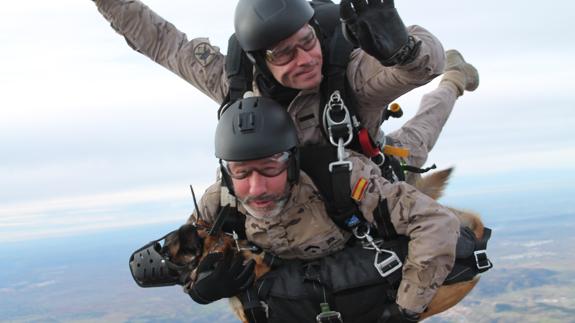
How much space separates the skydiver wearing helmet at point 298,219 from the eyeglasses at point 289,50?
218 mm

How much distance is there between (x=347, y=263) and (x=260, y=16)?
1.22m

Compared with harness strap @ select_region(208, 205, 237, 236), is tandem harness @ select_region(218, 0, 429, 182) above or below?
above

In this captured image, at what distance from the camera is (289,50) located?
9.61 feet

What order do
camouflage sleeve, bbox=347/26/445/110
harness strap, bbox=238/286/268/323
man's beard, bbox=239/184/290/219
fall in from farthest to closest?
harness strap, bbox=238/286/268/323 → man's beard, bbox=239/184/290/219 → camouflage sleeve, bbox=347/26/445/110

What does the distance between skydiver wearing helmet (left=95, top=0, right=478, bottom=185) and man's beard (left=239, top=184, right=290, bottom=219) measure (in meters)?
0.36

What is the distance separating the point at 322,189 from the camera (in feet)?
10.1

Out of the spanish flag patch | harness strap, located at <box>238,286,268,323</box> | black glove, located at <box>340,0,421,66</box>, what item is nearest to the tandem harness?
the spanish flag patch

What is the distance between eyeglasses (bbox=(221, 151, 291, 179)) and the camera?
2.97 metres

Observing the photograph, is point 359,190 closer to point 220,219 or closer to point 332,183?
point 332,183

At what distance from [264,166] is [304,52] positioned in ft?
1.78

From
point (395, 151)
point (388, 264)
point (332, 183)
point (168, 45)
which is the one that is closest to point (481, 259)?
point (388, 264)

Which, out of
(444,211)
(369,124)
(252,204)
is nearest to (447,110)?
(369,124)

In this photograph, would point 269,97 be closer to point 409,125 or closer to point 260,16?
point 260,16

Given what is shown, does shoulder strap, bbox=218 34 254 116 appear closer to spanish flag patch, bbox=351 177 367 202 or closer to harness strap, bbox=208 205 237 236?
harness strap, bbox=208 205 237 236
